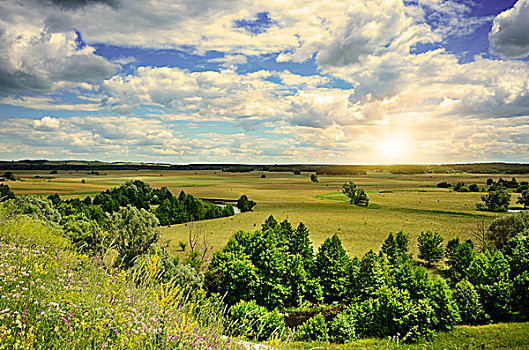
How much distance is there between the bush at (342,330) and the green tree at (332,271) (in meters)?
9.53

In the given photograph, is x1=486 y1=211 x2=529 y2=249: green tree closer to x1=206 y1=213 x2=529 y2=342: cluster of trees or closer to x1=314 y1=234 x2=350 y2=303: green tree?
x1=206 y1=213 x2=529 y2=342: cluster of trees

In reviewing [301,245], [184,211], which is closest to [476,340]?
[301,245]

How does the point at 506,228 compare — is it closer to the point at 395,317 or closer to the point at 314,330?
the point at 395,317

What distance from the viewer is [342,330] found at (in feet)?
Answer: 81.0

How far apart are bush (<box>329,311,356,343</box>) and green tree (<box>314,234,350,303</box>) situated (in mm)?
9533

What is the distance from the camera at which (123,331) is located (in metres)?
4.13

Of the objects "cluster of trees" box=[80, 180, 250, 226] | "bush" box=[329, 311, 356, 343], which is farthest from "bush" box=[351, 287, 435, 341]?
"cluster of trees" box=[80, 180, 250, 226]

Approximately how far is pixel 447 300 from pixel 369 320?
21.8 feet

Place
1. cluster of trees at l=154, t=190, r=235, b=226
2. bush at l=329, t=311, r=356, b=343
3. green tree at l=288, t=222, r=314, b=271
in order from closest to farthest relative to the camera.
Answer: bush at l=329, t=311, r=356, b=343
green tree at l=288, t=222, r=314, b=271
cluster of trees at l=154, t=190, r=235, b=226

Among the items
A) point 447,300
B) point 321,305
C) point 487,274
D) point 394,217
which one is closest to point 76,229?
point 321,305

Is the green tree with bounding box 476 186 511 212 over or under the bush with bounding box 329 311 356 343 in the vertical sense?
over

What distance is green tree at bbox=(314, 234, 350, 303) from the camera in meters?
35.4

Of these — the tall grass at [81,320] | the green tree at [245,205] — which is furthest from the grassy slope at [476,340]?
the green tree at [245,205]

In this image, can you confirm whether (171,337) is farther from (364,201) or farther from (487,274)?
(364,201)
